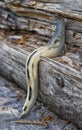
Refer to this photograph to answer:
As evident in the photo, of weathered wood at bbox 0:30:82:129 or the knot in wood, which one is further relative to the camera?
the knot in wood

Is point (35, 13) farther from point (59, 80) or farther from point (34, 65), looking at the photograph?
point (59, 80)

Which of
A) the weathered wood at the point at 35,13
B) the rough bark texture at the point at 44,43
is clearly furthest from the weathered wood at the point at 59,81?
the weathered wood at the point at 35,13

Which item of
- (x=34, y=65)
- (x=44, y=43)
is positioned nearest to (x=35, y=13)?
(x=44, y=43)

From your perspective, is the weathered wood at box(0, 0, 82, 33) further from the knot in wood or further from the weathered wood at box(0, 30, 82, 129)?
the knot in wood

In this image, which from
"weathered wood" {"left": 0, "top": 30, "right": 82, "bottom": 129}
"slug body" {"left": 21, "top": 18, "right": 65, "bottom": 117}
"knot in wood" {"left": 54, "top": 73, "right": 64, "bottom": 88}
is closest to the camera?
"weathered wood" {"left": 0, "top": 30, "right": 82, "bottom": 129}

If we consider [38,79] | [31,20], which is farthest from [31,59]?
[31,20]

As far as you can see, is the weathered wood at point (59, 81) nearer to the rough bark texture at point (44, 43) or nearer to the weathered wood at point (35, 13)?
the rough bark texture at point (44, 43)

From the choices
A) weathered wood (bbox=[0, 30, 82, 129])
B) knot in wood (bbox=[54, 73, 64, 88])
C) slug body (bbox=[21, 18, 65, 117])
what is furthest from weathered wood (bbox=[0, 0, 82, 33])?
knot in wood (bbox=[54, 73, 64, 88])
